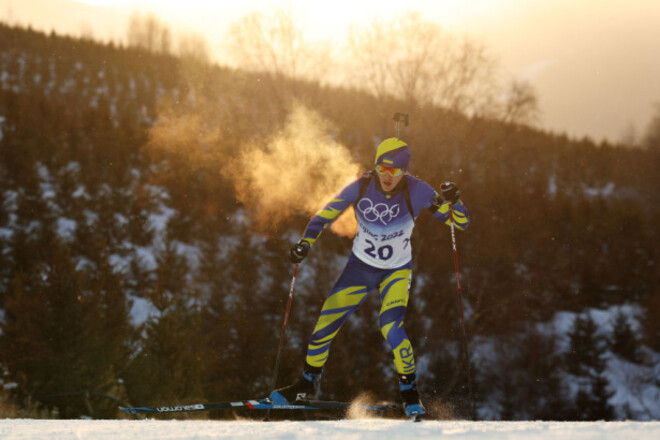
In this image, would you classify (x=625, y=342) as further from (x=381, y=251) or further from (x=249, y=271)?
(x=381, y=251)

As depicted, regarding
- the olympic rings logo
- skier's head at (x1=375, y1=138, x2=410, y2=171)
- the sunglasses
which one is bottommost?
the olympic rings logo

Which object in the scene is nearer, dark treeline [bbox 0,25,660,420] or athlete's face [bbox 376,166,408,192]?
athlete's face [bbox 376,166,408,192]

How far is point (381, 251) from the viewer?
4.71 metres

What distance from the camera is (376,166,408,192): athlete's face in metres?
4.50

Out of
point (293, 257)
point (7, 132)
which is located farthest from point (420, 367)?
point (7, 132)

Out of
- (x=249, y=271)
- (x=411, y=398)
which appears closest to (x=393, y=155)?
(x=411, y=398)

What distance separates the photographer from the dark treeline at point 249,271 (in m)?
17.0

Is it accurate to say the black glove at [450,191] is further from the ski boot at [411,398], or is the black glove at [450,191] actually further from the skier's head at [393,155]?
the ski boot at [411,398]

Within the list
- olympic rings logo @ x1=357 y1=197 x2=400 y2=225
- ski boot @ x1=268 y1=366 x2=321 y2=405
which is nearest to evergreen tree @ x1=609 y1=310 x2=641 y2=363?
ski boot @ x1=268 y1=366 x2=321 y2=405

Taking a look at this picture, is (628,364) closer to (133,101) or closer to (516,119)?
(516,119)

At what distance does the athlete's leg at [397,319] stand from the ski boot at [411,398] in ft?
0.18

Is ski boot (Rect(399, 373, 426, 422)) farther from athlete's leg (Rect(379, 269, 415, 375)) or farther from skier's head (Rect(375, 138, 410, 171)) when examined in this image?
skier's head (Rect(375, 138, 410, 171))

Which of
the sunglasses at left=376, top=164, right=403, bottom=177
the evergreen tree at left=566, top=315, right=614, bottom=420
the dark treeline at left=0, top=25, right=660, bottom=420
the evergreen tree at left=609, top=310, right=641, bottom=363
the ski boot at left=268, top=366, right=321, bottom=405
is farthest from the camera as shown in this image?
the evergreen tree at left=609, top=310, right=641, bottom=363

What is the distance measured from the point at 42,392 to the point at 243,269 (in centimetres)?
1074
